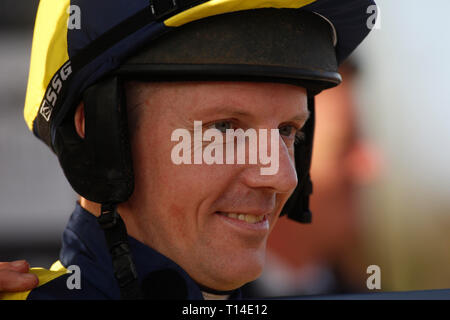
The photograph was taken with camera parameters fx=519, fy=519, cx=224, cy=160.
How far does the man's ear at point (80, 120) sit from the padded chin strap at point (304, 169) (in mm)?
786

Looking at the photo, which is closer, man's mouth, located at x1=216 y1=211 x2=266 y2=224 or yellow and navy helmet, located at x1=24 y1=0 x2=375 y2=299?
yellow and navy helmet, located at x1=24 y1=0 x2=375 y2=299

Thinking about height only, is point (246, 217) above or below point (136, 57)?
below

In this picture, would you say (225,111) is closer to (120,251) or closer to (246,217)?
(246,217)

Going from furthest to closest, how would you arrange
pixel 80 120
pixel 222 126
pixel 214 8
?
1. pixel 80 120
2. pixel 222 126
3. pixel 214 8

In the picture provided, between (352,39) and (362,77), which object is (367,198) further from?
(352,39)

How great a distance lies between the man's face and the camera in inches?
58.5

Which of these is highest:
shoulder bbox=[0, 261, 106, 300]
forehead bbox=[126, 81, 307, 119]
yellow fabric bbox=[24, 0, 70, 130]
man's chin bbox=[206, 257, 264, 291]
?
yellow fabric bbox=[24, 0, 70, 130]

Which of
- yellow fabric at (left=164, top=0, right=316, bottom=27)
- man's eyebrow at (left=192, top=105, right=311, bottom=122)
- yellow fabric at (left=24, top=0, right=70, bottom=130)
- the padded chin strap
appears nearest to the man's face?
man's eyebrow at (left=192, top=105, right=311, bottom=122)

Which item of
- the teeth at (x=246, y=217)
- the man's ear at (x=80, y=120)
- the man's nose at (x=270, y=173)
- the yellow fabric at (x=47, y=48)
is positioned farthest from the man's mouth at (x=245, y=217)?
the yellow fabric at (x=47, y=48)

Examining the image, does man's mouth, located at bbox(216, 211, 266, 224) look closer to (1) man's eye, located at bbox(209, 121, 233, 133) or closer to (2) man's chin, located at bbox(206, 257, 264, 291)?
(2) man's chin, located at bbox(206, 257, 264, 291)

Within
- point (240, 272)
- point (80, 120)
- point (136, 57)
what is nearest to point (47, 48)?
point (80, 120)

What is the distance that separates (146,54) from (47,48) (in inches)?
15.8

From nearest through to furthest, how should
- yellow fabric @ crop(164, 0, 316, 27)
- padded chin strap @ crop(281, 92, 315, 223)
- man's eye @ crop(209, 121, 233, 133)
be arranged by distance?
yellow fabric @ crop(164, 0, 316, 27) → man's eye @ crop(209, 121, 233, 133) → padded chin strap @ crop(281, 92, 315, 223)

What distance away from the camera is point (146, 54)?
1.48m
